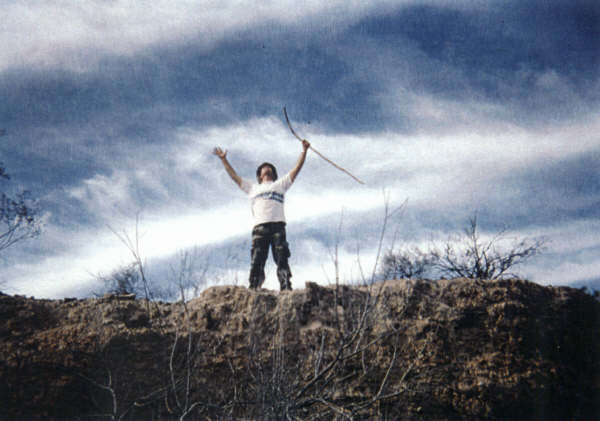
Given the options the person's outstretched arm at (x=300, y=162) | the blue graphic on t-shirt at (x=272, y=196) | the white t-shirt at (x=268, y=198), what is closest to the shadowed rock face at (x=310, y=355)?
the white t-shirt at (x=268, y=198)

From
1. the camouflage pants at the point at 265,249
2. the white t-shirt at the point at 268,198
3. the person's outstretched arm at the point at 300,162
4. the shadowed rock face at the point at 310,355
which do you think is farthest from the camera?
the person's outstretched arm at the point at 300,162

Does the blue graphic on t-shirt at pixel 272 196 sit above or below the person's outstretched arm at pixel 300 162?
below

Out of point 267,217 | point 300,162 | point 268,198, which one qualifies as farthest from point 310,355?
point 300,162

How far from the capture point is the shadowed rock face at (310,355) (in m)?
3.24

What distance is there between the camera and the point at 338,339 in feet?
11.6

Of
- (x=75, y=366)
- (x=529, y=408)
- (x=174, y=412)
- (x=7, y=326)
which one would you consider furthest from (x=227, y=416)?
(x=529, y=408)

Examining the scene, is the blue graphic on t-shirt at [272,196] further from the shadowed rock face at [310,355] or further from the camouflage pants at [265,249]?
the shadowed rock face at [310,355]

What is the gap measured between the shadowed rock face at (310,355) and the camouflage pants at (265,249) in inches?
35.1

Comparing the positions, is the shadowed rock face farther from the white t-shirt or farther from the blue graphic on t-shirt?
the blue graphic on t-shirt

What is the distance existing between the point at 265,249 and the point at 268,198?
0.63 m

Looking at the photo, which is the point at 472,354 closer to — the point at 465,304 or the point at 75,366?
the point at 465,304

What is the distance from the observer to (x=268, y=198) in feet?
16.4

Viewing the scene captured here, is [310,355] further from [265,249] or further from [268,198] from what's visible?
[268,198]

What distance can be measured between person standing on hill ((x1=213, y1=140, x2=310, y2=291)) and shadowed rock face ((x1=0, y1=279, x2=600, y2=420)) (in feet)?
3.09
